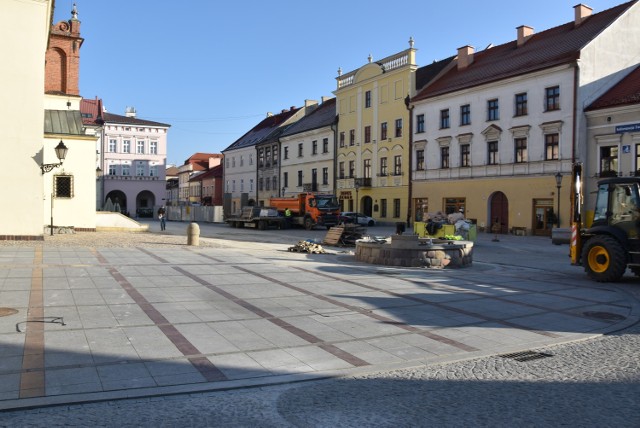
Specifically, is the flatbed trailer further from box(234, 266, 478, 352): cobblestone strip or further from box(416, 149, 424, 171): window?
box(234, 266, 478, 352): cobblestone strip

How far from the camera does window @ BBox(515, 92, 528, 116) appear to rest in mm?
34906

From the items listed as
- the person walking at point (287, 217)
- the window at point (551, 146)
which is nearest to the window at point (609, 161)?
the window at point (551, 146)

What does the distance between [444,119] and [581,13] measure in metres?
11.5

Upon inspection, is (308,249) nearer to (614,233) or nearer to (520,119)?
(614,233)

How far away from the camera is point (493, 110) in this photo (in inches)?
1470

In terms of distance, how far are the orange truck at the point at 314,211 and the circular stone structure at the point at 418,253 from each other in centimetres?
2335

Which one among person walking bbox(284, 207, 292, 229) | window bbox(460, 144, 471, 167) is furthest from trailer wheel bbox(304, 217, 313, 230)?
window bbox(460, 144, 471, 167)

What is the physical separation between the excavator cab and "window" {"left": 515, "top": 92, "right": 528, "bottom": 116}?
74.0ft

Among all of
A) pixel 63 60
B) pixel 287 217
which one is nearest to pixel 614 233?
pixel 287 217

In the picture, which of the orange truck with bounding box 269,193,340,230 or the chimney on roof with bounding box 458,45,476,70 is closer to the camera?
the orange truck with bounding box 269,193,340,230

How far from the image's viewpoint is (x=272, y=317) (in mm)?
8438

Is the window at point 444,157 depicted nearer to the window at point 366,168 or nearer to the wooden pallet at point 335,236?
the window at point 366,168

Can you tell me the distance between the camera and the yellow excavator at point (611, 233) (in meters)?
13.2

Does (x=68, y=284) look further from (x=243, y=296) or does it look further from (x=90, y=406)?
(x=90, y=406)
